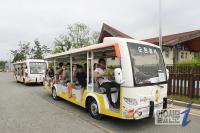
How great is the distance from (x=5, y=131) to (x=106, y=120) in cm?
276

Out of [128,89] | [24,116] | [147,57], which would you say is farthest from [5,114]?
[147,57]

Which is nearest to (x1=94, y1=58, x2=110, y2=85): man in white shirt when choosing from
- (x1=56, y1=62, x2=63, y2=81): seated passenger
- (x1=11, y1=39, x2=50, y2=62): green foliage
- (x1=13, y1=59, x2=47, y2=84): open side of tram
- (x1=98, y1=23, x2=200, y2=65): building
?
(x1=56, y1=62, x2=63, y2=81): seated passenger

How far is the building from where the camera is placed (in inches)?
860

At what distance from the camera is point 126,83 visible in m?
5.51

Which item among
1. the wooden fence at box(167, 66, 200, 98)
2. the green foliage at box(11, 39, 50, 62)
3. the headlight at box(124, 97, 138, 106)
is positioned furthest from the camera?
the green foliage at box(11, 39, 50, 62)

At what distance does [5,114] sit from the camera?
748 centimetres

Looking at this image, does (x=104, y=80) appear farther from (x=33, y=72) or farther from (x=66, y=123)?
(x=33, y=72)

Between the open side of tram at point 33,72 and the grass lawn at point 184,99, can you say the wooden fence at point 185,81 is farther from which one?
the open side of tram at point 33,72

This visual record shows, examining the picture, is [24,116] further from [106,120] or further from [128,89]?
[128,89]

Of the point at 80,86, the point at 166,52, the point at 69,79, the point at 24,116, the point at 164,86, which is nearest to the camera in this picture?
the point at 164,86

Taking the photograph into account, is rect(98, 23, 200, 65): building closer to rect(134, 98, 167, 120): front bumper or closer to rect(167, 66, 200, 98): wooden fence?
rect(167, 66, 200, 98): wooden fence

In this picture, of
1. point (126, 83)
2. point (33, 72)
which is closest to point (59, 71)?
point (126, 83)

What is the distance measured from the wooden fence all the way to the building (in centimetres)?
1086

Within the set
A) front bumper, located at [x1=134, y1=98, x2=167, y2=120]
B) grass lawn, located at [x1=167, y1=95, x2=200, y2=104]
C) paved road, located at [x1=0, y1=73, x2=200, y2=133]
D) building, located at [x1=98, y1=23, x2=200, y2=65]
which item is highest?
building, located at [x1=98, y1=23, x2=200, y2=65]
